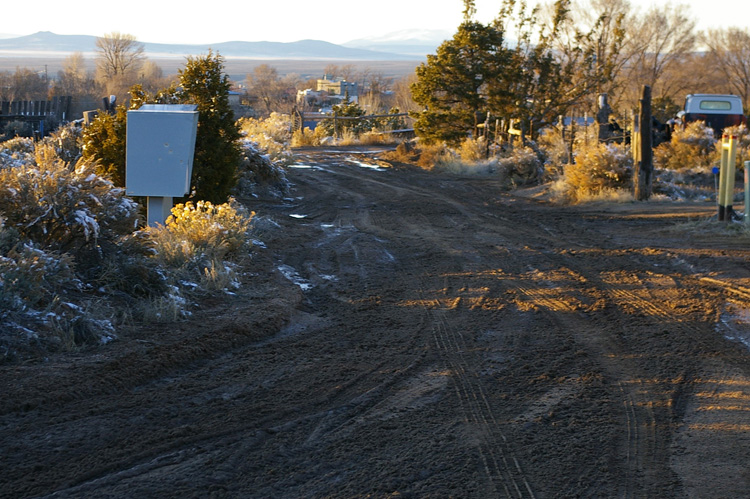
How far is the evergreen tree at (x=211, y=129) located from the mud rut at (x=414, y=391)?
94.6 inches

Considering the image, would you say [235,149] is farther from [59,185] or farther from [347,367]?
[347,367]

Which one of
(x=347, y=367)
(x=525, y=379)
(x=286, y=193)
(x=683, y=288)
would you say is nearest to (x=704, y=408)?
(x=525, y=379)

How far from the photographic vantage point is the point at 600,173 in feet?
55.8

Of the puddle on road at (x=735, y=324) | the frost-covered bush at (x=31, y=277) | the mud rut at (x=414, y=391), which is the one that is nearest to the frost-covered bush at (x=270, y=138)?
the mud rut at (x=414, y=391)

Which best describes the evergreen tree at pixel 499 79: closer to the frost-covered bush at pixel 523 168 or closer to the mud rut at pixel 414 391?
the frost-covered bush at pixel 523 168

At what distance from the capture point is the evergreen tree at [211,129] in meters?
12.4

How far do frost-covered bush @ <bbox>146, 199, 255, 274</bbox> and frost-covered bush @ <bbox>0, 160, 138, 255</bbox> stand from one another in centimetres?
79

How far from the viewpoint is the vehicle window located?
86.0ft

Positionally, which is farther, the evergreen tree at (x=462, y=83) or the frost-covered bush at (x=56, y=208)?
the evergreen tree at (x=462, y=83)

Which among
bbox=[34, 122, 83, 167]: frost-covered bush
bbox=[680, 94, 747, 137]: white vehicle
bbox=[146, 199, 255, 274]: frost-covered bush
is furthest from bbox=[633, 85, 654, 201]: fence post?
bbox=[34, 122, 83, 167]: frost-covered bush

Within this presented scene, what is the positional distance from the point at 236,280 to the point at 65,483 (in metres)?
4.63

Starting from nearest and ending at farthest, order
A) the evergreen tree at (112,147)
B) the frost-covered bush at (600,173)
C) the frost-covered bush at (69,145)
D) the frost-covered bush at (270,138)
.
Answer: the evergreen tree at (112,147) < the frost-covered bush at (69,145) < the frost-covered bush at (600,173) < the frost-covered bush at (270,138)

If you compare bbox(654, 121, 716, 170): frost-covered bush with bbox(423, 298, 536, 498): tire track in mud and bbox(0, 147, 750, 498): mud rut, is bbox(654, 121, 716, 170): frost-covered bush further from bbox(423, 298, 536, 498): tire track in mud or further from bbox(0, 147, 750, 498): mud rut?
bbox(423, 298, 536, 498): tire track in mud

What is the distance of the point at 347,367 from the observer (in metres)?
6.46
